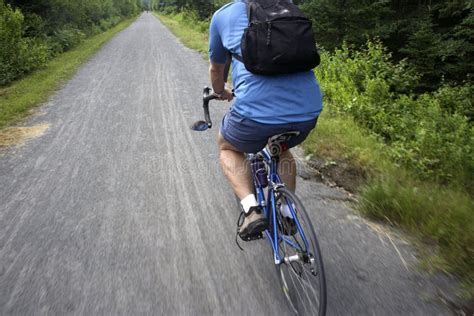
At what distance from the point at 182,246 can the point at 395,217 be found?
6.25 feet

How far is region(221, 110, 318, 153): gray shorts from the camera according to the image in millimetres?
2266

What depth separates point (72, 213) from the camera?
348 cm

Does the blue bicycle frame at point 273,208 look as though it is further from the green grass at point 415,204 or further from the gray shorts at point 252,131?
the green grass at point 415,204

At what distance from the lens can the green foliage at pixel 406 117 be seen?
398 cm

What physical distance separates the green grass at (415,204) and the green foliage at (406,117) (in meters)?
0.32

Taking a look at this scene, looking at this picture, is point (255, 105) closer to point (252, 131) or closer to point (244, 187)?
point (252, 131)

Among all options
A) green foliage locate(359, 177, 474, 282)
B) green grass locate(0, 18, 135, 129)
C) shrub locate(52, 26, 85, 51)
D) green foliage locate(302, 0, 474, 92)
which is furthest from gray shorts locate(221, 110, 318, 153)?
shrub locate(52, 26, 85, 51)

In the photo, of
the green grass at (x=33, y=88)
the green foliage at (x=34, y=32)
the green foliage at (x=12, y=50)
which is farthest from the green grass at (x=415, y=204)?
the green foliage at (x=34, y=32)

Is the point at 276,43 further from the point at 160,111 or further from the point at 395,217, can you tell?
the point at 160,111

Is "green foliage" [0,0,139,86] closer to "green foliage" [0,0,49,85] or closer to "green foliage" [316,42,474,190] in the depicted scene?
"green foliage" [0,0,49,85]

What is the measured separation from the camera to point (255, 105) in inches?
87.0

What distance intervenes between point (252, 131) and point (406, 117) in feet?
13.2

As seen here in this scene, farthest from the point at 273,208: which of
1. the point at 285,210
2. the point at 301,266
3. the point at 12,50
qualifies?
→ the point at 12,50

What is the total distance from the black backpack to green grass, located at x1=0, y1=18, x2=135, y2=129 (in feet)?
18.3
